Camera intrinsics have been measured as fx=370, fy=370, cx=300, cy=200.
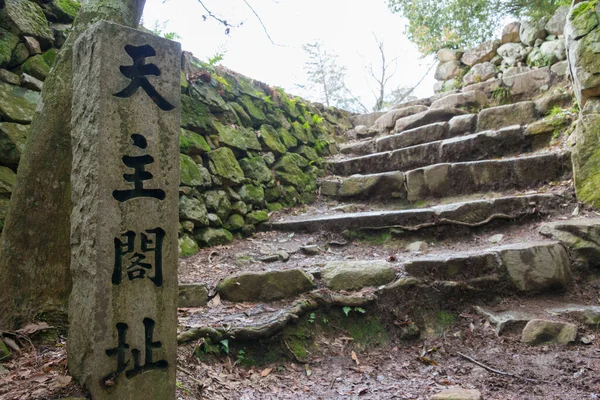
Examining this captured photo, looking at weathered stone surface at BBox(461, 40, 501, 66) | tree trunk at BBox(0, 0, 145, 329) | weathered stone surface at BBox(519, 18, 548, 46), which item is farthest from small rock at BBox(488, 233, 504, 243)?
weathered stone surface at BBox(461, 40, 501, 66)

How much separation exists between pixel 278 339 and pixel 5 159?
2539 mm

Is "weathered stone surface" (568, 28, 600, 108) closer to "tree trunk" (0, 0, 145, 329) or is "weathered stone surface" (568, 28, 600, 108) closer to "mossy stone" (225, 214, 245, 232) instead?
"mossy stone" (225, 214, 245, 232)

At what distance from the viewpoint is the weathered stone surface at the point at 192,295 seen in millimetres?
3098

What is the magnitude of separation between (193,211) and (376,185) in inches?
105

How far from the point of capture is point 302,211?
18.3ft

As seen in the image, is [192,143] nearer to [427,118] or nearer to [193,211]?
[193,211]

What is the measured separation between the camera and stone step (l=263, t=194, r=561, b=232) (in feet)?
12.8

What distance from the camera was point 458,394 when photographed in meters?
2.18

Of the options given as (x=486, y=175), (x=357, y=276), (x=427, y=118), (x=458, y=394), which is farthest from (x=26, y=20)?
(x=427, y=118)

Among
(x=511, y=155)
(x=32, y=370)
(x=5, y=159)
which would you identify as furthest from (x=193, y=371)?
(x=511, y=155)

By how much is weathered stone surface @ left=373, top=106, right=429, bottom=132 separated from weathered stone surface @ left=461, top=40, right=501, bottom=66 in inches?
87.1

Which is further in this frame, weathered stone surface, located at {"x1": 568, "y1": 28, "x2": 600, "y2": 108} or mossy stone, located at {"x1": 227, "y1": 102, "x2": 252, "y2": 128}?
mossy stone, located at {"x1": 227, "y1": 102, "x2": 252, "y2": 128}

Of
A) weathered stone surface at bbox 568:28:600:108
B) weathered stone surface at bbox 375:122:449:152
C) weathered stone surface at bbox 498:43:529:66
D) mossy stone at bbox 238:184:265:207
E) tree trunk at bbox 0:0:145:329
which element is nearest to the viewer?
tree trunk at bbox 0:0:145:329

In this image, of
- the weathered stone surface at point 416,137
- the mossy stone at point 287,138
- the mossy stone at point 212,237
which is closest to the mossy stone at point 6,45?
the mossy stone at point 212,237
